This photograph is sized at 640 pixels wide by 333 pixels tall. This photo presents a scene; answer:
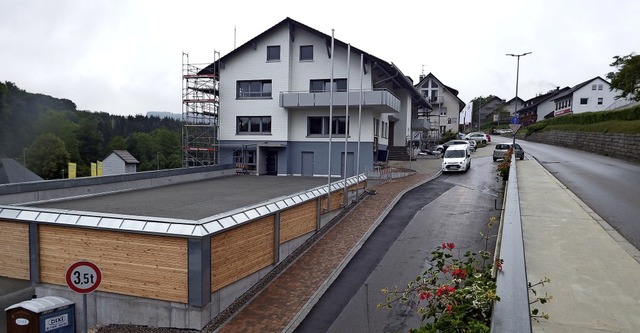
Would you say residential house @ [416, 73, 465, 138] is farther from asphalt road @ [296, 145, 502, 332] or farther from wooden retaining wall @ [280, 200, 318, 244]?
wooden retaining wall @ [280, 200, 318, 244]

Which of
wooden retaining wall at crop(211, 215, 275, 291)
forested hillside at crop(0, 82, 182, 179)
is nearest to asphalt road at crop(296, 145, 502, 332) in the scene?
wooden retaining wall at crop(211, 215, 275, 291)

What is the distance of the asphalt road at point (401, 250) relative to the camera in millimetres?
9438

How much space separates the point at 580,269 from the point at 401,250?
6.37 meters

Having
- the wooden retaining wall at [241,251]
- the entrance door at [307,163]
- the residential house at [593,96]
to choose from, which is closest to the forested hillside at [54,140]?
the entrance door at [307,163]

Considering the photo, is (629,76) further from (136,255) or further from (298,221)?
(136,255)

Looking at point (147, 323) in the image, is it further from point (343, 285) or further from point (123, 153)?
point (123, 153)

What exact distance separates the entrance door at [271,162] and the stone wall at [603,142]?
2796cm

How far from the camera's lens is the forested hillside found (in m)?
69.8

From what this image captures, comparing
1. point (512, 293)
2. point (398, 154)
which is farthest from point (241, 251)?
point (398, 154)

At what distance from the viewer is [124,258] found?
1018 centimetres

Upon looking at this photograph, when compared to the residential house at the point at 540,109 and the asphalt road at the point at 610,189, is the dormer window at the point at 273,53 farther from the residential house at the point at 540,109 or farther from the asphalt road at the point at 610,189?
the residential house at the point at 540,109

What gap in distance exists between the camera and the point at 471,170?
33188 mm

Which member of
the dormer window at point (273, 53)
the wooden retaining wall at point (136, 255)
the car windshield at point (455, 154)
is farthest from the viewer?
the dormer window at point (273, 53)

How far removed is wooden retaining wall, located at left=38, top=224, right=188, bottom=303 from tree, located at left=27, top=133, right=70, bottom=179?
6767 centimetres
